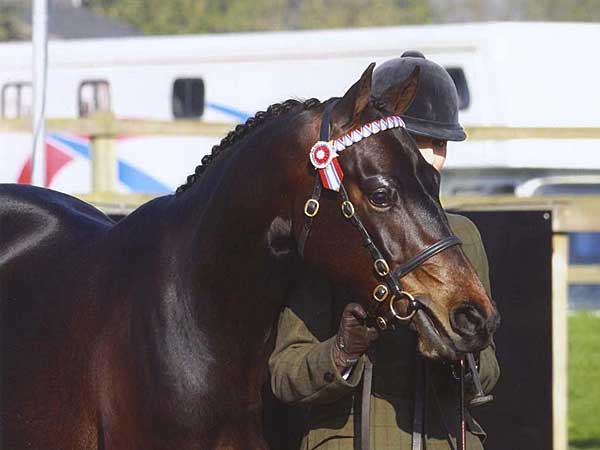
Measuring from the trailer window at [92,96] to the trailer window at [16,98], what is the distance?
840mm

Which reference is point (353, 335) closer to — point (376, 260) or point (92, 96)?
point (376, 260)

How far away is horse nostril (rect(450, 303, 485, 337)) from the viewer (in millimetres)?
2531

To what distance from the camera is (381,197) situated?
2.66 meters

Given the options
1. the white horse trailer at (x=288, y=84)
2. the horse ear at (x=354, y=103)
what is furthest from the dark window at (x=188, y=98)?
the horse ear at (x=354, y=103)

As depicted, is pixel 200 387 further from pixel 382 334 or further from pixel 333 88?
pixel 333 88

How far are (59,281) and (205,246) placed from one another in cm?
55

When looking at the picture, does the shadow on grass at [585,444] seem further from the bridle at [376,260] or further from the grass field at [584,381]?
the bridle at [376,260]

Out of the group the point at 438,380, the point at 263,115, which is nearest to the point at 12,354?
the point at 263,115

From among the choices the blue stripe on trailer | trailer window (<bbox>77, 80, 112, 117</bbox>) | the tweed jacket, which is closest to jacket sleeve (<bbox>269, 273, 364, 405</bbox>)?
the tweed jacket

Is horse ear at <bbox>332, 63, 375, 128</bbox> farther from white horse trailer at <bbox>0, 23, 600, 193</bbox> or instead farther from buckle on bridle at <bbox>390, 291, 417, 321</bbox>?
white horse trailer at <bbox>0, 23, 600, 193</bbox>

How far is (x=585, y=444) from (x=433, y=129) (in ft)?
11.8

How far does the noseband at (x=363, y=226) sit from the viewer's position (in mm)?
2617

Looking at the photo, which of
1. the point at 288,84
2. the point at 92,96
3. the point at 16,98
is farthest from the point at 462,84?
the point at 16,98

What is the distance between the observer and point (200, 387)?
285 centimetres
